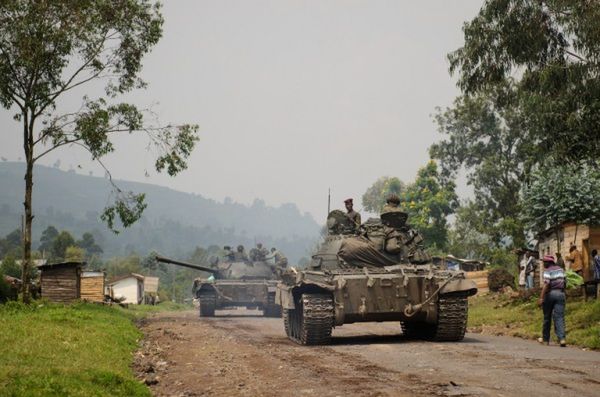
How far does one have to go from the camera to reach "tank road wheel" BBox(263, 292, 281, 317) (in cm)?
3228

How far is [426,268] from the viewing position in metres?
17.0

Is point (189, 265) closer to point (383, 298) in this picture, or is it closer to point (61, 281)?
point (61, 281)

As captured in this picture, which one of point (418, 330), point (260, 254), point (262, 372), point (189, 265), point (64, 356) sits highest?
point (260, 254)

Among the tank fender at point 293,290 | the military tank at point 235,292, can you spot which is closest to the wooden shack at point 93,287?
the military tank at point 235,292

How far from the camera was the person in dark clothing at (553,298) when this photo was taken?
53.4ft

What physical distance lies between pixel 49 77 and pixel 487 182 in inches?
1460

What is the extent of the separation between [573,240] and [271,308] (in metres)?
12.6

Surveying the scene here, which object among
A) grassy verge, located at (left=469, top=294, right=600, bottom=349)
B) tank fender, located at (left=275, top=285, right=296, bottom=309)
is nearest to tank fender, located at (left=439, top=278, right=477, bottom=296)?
grassy verge, located at (left=469, top=294, right=600, bottom=349)

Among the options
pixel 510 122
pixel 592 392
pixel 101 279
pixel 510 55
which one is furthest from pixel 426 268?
pixel 510 122

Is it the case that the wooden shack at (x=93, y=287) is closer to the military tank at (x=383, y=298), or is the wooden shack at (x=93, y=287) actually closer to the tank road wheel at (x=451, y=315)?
the military tank at (x=383, y=298)

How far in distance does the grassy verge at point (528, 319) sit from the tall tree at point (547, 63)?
14.9ft

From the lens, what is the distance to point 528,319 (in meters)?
22.9

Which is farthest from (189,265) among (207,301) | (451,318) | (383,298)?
(451,318)

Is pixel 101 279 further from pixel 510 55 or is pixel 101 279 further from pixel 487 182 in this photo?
pixel 510 55
